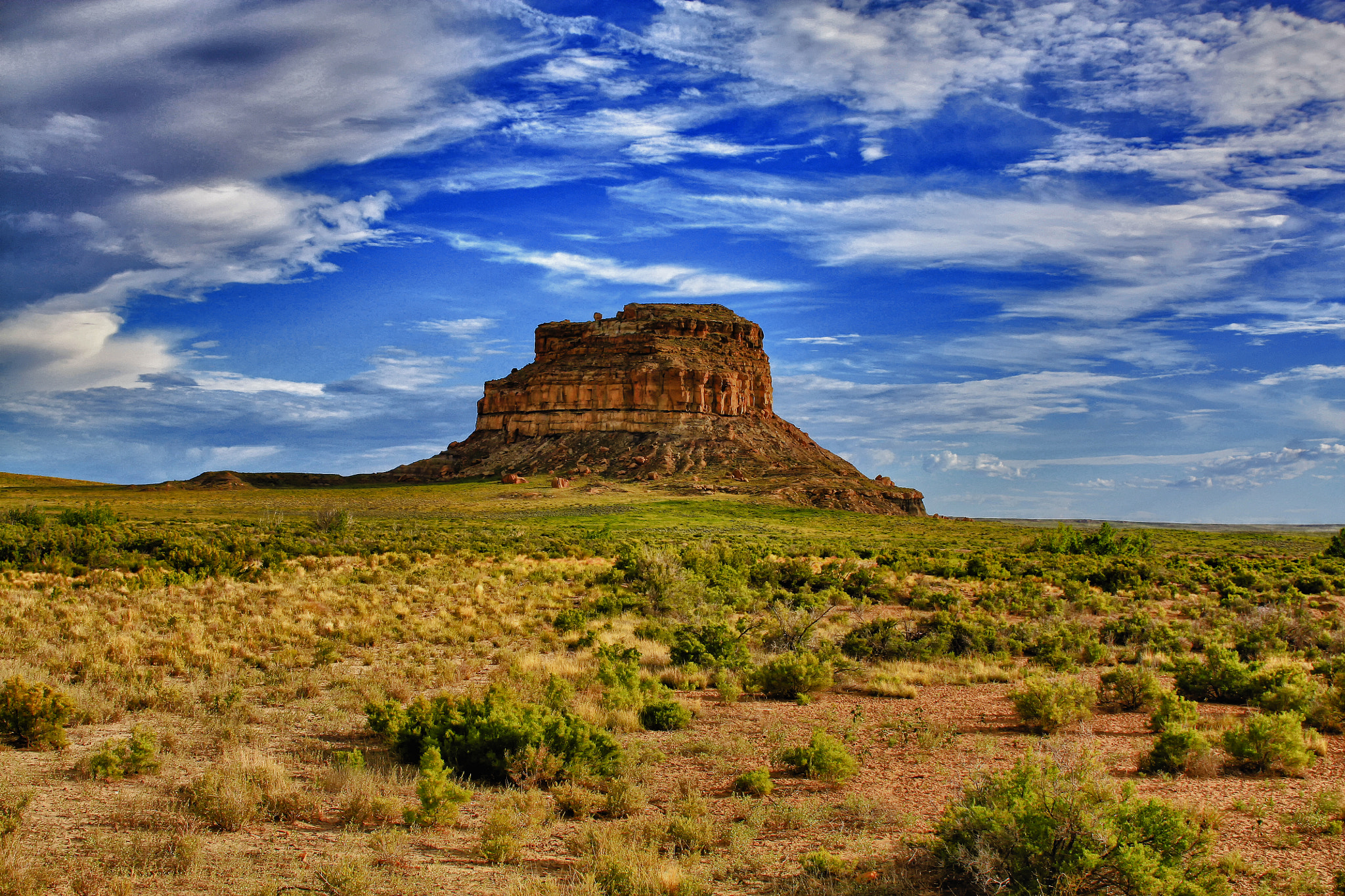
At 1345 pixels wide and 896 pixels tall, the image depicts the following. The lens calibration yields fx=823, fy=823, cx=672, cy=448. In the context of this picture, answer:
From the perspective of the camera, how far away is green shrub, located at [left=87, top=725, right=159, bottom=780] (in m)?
7.44

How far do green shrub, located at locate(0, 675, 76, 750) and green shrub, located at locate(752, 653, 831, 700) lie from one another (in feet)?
26.7

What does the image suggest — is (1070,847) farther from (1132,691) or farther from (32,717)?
(32,717)

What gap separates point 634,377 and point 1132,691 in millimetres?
98271

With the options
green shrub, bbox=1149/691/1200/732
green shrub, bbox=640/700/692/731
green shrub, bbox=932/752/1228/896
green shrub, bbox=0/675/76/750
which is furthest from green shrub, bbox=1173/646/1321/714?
green shrub, bbox=0/675/76/750

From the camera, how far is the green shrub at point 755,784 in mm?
7383

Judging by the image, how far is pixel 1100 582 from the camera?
26.7m

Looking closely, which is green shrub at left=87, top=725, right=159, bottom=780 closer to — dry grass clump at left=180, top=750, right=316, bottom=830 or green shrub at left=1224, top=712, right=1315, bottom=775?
dry grass clump at left=180, top=750, right=316, bottom=830

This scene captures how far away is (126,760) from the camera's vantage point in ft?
25.1

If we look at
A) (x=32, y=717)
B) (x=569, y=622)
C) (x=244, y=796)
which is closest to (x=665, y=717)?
(x=244, y=796)

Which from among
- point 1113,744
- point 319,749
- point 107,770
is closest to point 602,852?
point 319,749

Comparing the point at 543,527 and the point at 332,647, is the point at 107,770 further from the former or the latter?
the point at 543,527

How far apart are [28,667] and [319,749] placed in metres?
5.54

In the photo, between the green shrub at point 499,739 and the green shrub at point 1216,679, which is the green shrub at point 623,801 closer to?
the green shrub at point 499,739

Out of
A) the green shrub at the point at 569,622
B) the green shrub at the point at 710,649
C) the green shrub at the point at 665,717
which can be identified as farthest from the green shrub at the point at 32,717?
the green shrub at the point at 569,622
